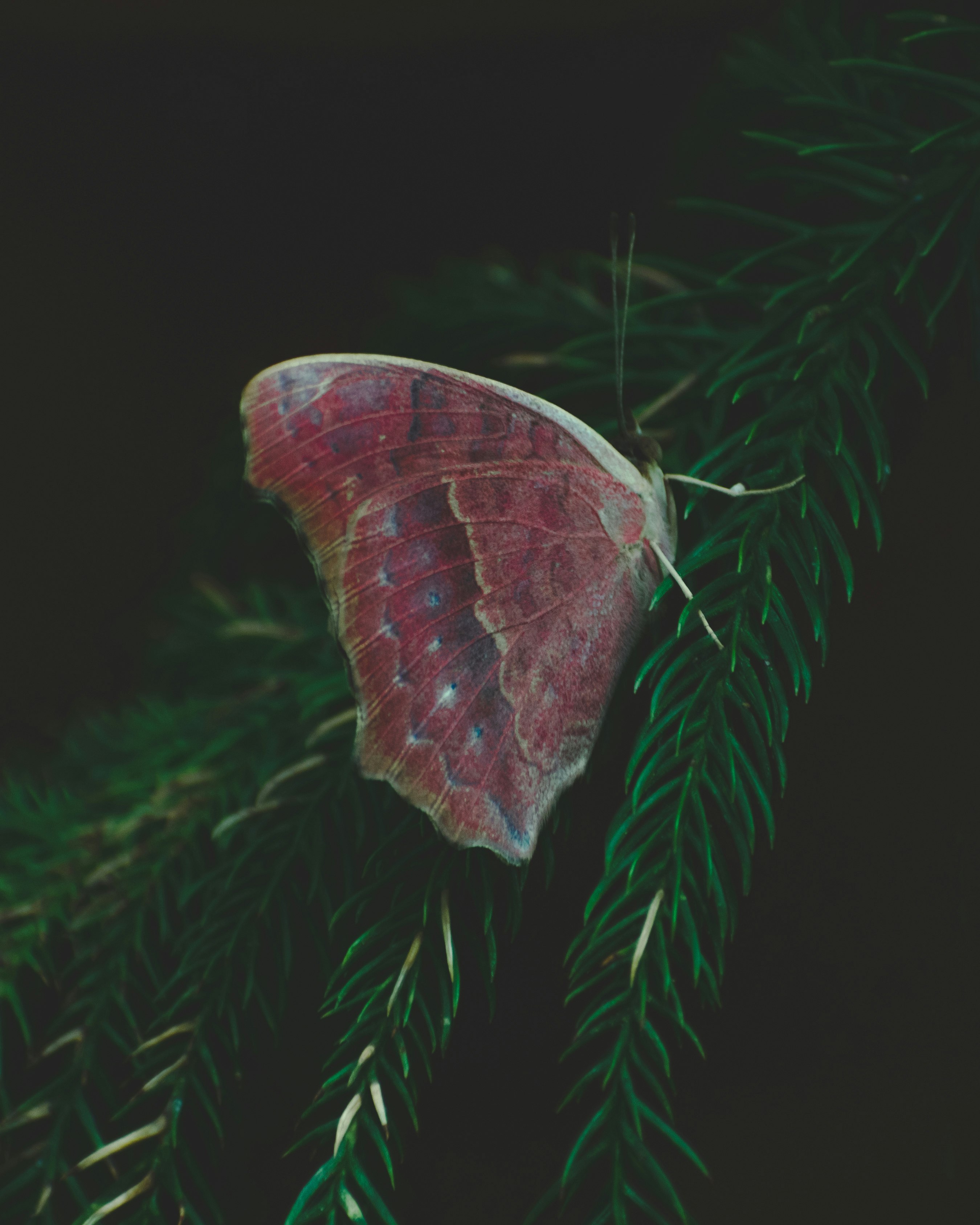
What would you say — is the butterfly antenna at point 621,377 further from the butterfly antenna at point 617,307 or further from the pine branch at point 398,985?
the pine branch at point 398,985

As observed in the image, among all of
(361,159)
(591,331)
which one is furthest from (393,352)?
(361,159)

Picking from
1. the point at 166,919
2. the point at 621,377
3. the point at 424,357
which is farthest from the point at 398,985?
the point at 424,357

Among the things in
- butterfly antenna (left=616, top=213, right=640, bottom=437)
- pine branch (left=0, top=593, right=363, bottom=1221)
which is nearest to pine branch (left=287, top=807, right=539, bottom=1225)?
pine branch (left=0, top=593, right=363, bottom=1221)

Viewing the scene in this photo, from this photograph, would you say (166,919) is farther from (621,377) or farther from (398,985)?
(621,377)

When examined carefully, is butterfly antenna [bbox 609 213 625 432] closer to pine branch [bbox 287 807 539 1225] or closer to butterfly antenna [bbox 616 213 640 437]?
butterfly antenna [bbox 616 213 640 437]

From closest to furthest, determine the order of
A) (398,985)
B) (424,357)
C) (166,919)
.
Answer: (398,985), (166,919), (424,357)

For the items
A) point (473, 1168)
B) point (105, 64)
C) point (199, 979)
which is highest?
point (105, 64)

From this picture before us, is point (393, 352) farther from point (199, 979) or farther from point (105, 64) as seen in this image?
point (105, 64)
